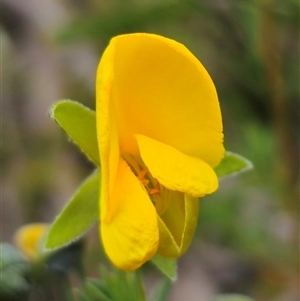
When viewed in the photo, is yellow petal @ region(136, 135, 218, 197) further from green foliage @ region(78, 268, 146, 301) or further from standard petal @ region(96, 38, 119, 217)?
green foliage @ region(78, 268, 146, 301)

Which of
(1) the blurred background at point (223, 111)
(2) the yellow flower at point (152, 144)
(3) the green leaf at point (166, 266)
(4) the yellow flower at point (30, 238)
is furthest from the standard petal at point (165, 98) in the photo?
(1) the blurred background at point (223, 111)

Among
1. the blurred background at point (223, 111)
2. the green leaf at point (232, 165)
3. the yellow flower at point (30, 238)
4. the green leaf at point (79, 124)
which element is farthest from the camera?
the blurred background at point (223, 111)

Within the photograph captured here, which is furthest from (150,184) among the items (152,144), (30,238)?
(30,238)

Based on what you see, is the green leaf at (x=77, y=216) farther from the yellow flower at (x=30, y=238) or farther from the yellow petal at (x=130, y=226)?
the yellow flower at (x=30, y=238)

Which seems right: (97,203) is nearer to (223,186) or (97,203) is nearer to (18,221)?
(223,186)

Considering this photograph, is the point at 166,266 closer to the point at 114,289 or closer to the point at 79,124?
the point at 114,289
